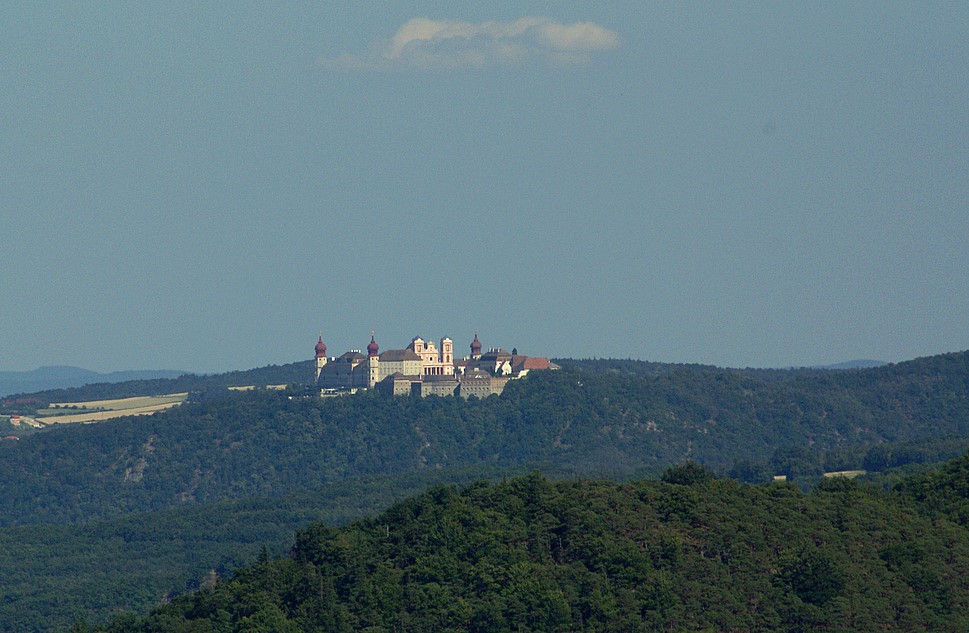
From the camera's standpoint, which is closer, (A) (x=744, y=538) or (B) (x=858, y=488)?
(A) (x=744, y=538)

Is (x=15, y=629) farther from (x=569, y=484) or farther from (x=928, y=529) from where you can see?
(x=928, y=529)

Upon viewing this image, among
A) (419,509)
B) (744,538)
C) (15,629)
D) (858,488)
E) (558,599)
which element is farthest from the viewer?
(15,629)

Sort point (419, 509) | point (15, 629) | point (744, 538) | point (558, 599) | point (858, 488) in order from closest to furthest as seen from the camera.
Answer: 1. point (558, 599)
2. point (744, 538)
3. point (419, 509)
4. point (858, 488)
5. point (15, 629)

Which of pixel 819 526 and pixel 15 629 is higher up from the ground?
pixel 819 526

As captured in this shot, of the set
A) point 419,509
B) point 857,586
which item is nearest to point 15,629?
point 419,509

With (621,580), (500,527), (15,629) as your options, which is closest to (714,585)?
(621,580)

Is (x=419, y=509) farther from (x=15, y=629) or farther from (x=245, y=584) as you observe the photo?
(x=15, y=629)
